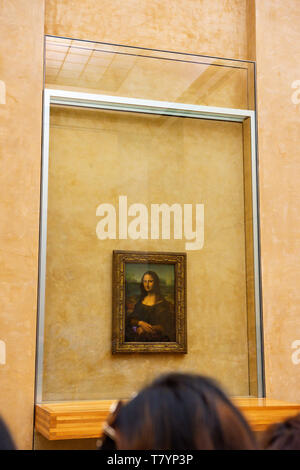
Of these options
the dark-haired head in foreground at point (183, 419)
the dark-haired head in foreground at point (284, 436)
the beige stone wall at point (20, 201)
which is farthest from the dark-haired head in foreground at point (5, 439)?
the beige stone wall at point (20, 201)

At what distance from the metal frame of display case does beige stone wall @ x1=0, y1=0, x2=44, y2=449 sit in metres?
0.07

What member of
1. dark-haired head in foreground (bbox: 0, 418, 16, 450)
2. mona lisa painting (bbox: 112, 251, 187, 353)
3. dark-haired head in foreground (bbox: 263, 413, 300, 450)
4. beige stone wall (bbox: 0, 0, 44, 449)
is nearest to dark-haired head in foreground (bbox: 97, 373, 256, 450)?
dark-haired head in foreground (bbox: 263, 413, 300, 450)

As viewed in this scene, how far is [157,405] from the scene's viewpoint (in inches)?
46.6

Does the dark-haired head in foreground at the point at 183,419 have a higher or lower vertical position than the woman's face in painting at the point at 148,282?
lower

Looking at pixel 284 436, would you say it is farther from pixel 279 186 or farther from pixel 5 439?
pixel 279 186

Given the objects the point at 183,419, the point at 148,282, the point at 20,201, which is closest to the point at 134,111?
the point at 20,201

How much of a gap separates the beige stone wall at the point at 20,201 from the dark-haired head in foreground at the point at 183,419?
5015 millimetres

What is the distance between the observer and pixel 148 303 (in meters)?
6.49

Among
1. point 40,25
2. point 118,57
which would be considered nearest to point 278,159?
point 118,57

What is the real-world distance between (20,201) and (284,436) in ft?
16.8

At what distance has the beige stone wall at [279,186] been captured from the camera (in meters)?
→ 6.86

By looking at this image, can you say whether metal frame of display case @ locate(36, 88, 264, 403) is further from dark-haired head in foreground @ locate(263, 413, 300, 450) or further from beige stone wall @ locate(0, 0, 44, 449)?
dark-haired head in foreground @ locate(263, 413, 300, 450)

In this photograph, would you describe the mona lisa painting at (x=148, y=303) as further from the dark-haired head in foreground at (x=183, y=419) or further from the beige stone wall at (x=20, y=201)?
the dark-haired head in foreground at (x=183, y=419)

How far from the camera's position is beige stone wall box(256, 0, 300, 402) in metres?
6.86
